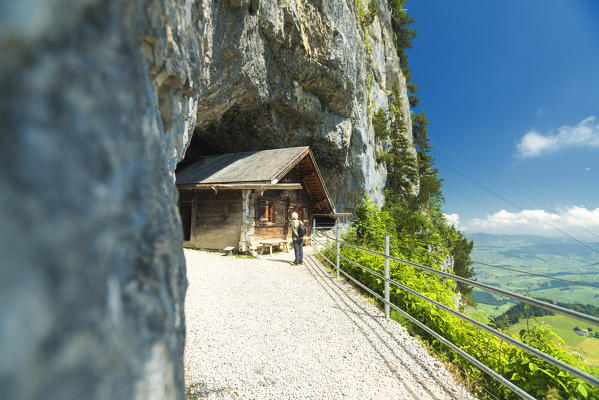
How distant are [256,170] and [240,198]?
56.0 inches

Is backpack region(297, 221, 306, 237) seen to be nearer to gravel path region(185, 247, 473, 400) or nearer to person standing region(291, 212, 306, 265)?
person standing region(291, 212, 306, 265)

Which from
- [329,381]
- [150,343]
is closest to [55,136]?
[150,343]

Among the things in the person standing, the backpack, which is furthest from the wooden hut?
the backpack

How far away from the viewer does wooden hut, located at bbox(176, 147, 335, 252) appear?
10.9 m

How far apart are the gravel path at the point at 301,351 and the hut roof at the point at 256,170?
576 centimetres

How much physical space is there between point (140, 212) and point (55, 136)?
0.39m

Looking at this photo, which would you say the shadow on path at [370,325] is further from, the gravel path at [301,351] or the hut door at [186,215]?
the hut door at [186,215]

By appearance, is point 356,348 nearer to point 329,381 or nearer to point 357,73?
point 329,381

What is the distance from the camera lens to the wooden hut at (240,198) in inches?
428

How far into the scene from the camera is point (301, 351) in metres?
3.45

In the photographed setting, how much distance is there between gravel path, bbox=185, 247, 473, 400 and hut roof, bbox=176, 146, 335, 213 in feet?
18.9

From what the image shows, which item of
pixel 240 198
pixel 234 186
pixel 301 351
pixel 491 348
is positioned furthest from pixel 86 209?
pixel 240 198

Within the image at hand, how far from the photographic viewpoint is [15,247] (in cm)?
55

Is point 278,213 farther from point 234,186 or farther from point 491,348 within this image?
point 491,348
